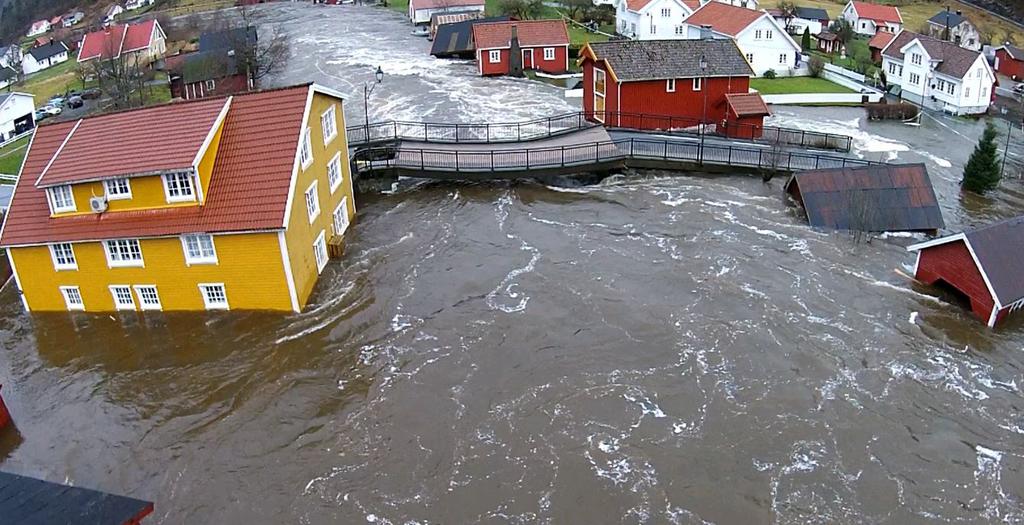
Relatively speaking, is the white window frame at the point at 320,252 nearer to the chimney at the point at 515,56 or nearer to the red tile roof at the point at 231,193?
the red tile roof at the point at 231,193

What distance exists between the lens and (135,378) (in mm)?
24156

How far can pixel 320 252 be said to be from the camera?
2942 centimetres

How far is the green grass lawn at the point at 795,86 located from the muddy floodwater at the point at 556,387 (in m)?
26.9

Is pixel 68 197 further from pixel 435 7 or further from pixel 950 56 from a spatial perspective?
pixel 435 7

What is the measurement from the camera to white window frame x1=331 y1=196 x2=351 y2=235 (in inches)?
1243

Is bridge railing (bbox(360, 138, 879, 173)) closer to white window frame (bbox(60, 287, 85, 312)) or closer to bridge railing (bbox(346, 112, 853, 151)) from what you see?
bridge railing (bbox(346, 112, 853, 151))

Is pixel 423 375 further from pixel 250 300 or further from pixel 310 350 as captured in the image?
pixel 250 300

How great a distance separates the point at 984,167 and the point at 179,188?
3371cm

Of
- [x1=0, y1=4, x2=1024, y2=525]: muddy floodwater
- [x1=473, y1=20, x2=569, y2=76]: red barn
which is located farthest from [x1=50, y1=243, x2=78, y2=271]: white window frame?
[x1=473, y1=20, x2=569, y2=76]: red barn

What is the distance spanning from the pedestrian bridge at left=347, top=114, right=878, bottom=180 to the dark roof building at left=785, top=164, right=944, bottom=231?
11.8 ft

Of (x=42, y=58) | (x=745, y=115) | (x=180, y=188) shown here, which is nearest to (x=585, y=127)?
(x=745, y=115)

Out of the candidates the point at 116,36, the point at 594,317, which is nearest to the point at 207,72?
the point at 116,36

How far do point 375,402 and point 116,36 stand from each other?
81.6m

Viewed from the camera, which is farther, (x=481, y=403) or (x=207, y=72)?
(x=207, y=72)
